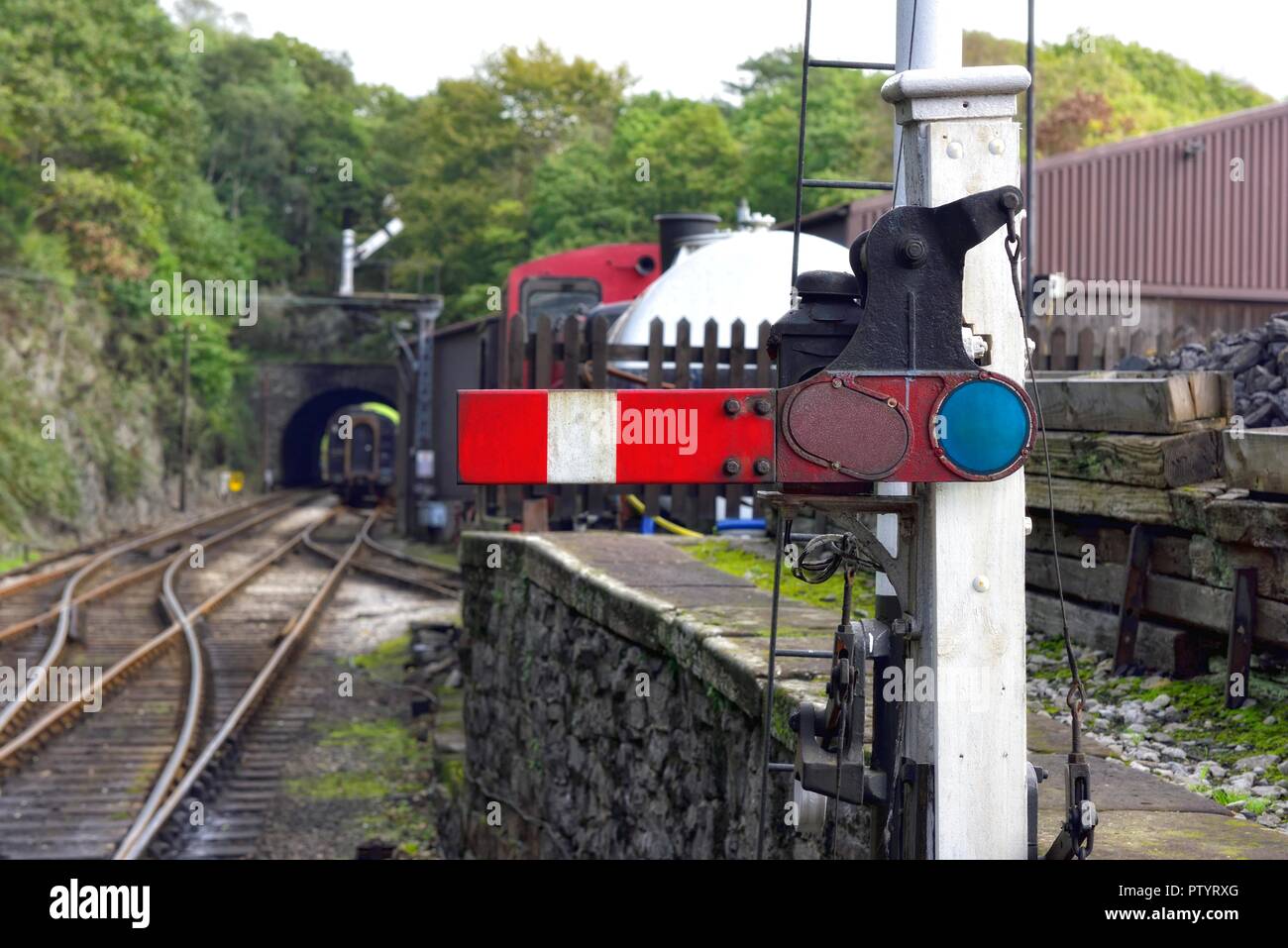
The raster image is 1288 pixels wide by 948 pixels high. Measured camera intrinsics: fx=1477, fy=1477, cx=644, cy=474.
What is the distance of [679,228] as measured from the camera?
15672mm

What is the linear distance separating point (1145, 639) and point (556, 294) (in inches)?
468

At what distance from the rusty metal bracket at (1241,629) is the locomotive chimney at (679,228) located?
11583mm

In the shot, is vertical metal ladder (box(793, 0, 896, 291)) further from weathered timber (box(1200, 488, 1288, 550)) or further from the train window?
the train window

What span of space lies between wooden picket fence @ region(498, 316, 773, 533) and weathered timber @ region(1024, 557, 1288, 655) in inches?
140

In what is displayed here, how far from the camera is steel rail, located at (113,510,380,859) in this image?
9422 millimetres

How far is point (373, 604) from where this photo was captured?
2061cm

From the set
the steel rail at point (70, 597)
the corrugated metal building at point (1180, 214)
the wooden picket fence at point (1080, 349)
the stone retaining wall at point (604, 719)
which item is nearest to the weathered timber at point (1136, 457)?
the stone retaining wall at point (604, 719)

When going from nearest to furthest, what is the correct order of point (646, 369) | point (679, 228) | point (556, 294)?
point (646, 369) → point (679, 228) → point (556, 294)

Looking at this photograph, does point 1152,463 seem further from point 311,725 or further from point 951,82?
point 311,725

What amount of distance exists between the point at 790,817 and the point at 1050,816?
553 mm

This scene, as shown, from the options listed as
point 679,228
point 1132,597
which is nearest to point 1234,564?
point 1132,597

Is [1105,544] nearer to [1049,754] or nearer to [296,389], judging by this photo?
[1049,754]

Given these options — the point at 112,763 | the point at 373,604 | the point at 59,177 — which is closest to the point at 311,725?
the point at 112,763

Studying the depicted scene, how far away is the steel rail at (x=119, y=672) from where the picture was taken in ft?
37.4
